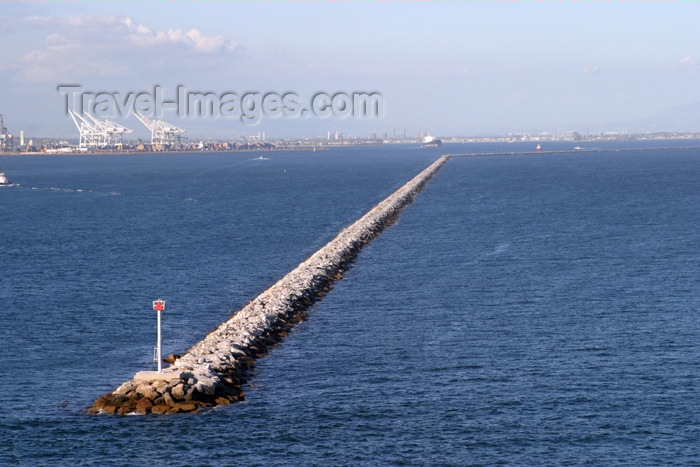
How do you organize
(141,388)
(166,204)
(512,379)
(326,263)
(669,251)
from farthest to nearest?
(166,204) → (669,251) → (326,263) → (512,379) → (141,388)

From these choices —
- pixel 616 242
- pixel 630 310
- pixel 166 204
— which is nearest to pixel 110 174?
pixel 166 204

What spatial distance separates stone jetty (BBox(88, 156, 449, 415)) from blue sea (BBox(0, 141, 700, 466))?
0.49m

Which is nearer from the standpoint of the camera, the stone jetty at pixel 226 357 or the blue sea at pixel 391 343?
the blue sea at pixel 391 343

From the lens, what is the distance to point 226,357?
80.1 ft

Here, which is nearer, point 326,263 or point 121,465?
point 121,465

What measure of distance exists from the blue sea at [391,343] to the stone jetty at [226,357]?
494 mm

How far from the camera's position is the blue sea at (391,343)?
62.8ft

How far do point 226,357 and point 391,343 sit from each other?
4825 mm

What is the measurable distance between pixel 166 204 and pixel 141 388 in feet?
206

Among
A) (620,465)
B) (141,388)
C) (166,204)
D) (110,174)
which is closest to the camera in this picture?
(620,465)

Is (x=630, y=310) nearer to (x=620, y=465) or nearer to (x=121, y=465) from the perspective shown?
(x=620, y=465)

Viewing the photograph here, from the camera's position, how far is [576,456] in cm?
1831

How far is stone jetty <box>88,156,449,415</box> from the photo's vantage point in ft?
70.6

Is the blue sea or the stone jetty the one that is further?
the stone jetty
